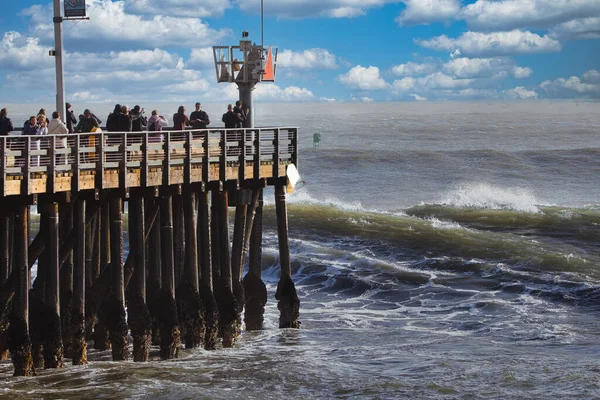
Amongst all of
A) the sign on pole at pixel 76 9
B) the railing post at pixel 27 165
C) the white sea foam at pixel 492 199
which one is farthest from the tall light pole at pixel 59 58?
the white sea foam at pixel 492 199

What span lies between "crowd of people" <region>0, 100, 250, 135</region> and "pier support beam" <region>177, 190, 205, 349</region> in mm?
1869

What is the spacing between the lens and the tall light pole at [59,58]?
20172mm

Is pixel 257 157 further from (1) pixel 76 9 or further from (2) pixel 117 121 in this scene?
(1) pixel 76 9

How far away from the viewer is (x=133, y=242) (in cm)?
1817

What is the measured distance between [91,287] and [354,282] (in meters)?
10.8

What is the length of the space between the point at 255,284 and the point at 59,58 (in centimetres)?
620

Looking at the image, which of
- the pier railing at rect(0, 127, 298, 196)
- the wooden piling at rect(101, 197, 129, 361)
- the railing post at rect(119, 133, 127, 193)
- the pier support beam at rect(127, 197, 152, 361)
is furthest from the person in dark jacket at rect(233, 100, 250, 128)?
the wooden piling at rect(101, 197, 129, 361)

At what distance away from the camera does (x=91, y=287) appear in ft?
61.2

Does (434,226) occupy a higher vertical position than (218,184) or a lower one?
lower

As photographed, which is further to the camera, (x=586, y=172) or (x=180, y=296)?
(x=586, y=172)

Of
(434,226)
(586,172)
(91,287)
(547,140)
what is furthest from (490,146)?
(91,287)

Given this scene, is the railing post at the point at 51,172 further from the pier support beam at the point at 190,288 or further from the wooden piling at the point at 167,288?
the pier support beam at the point at 190,288

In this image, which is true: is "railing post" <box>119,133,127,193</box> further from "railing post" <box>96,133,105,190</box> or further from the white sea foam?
the white sea foam

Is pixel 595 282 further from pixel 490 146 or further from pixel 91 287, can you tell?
pixel 490 146
